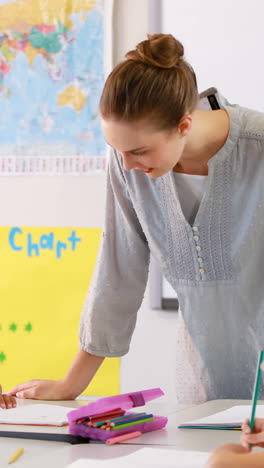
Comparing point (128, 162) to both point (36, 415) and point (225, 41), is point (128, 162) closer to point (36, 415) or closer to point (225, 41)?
point (36, 415)

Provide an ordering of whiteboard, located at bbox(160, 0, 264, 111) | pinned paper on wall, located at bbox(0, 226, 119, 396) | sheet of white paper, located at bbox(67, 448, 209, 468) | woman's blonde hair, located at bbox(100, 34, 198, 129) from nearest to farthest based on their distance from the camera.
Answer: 1. sheet of white paper, located at bbox(67, 448, 209, 468)
2. woman's blonde hair, located at bbox(100, 34, 198, 129)
3. whiteboard, located at bbox(160, 0, 264, 111)
4. pinned paper on wall, located at bbox(0, 226, 119, 396)

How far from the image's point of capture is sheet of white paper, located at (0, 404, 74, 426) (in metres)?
1.05

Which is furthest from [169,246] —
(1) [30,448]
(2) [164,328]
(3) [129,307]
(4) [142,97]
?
(2) [164,328]

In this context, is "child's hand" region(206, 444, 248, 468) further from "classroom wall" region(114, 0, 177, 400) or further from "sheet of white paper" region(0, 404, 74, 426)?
"classroom wall" region(114, 0, 177, 400)

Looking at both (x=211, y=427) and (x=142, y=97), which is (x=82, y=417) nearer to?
(x=211, y=427)

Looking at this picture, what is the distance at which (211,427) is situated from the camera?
1.01 meters

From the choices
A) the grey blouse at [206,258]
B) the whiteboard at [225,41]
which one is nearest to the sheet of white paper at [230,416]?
the grey blouse at [206,258]

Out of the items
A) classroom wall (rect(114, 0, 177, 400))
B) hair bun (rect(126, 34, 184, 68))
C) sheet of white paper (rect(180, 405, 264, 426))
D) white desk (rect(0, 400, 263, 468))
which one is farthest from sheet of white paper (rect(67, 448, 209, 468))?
classroom wall (rect(114, 0, 177, 400))

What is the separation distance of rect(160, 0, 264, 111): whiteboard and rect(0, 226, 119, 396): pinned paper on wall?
0.49 metres

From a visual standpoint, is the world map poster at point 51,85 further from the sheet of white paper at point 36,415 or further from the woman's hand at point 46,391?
the sheet of white paper at point 36,415

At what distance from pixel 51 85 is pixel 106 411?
Result: 3.83 feet

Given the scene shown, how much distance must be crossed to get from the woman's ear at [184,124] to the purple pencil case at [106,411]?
384 millimetres

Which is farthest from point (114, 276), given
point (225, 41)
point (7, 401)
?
point (225, 41)

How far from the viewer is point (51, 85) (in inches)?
77.1
